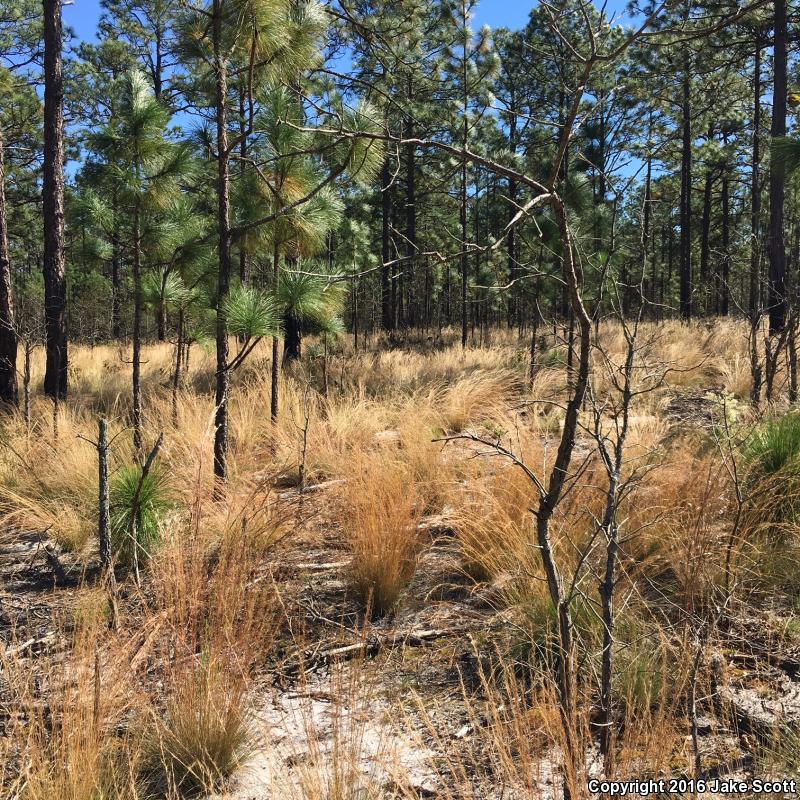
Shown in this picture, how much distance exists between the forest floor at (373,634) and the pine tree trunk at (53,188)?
12.0ft

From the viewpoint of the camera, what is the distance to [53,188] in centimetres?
848

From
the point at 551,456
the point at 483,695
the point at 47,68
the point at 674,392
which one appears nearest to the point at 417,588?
the point at 483,695

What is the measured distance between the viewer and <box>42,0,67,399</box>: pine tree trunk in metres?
8.13

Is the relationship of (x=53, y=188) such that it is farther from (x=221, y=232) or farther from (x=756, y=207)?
(x=756, y=207)

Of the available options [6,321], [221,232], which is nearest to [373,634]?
[221,232]

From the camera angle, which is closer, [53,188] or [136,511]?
[136,511]

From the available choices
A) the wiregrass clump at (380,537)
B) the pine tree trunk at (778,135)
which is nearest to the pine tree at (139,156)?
the wiregrass clump at (380,537)

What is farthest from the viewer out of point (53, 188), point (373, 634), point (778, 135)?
point (778, 135)

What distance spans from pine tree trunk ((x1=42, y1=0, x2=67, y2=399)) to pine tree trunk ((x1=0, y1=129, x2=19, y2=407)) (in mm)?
448

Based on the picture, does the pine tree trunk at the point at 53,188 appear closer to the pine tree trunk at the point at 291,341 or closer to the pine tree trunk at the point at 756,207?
the pine tree trunk at the point at 291,341

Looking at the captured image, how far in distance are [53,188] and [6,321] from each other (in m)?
2.11

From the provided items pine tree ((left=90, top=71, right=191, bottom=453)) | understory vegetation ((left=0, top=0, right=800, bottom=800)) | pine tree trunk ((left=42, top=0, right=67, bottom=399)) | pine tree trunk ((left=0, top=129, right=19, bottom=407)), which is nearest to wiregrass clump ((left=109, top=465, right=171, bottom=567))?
understory vegetation ((left=0, top=0, right=800, bottom=800))

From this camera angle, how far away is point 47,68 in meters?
8.20

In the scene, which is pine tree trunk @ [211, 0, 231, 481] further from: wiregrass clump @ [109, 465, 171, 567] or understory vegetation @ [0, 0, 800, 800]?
wiregrass clump @ [109, 465, 171, 567]
